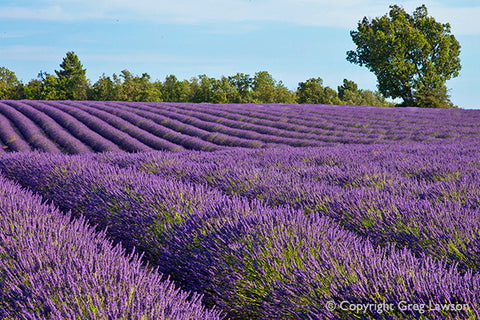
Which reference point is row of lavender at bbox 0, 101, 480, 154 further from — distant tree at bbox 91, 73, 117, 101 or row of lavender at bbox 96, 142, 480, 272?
distant tree at bbox 91, 73, 117, 101

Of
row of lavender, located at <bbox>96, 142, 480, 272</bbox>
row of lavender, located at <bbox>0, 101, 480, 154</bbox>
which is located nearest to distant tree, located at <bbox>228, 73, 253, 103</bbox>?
row of lavender, located at <bbox>0, 101, 480, 154</bbox>

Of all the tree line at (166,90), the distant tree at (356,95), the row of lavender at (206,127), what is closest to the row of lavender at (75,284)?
the row of lavender at (206,127)

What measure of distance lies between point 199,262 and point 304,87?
185 feet

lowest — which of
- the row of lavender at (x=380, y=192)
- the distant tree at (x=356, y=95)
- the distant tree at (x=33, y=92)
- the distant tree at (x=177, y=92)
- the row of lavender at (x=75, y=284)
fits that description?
the row of lavender at (x=75, y=284)

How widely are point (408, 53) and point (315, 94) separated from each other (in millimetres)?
19570

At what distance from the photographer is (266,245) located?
236cm

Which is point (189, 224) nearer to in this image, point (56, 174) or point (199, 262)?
point (199, 262)

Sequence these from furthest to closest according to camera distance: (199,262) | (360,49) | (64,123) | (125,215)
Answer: (360,49) < (64,123) < (125,215) < (199,262)

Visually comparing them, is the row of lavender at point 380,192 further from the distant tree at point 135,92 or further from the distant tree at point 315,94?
the distant tree at point 315,94

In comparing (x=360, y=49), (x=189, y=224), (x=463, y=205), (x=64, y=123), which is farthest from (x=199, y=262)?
(x=360, y=49)

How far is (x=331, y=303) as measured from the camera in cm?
179

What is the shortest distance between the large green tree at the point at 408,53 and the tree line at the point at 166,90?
51.2 feet

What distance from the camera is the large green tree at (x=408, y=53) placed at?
117 ft

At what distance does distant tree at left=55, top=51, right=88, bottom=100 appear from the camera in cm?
5128
